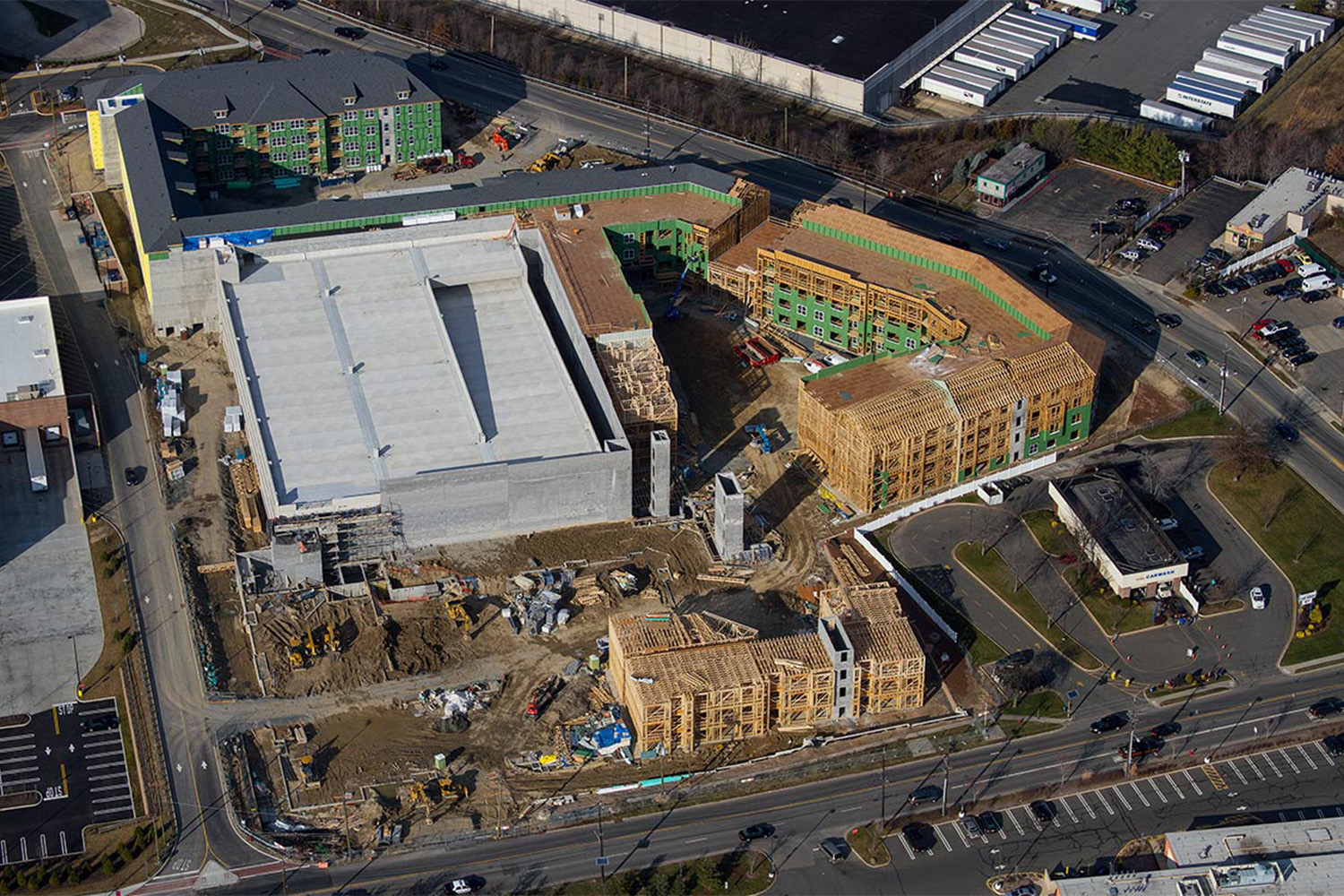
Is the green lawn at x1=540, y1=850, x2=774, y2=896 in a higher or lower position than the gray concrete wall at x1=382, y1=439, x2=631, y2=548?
lower

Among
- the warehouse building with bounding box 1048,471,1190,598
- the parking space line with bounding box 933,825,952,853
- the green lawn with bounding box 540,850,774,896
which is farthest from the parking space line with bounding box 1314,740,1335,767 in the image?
the green lawn with bounding box 540,850,774,896

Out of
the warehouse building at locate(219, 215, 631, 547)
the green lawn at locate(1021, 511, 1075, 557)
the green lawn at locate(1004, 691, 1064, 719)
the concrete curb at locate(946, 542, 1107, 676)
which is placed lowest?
the green lawn at locate(1004, 691, 1064, 719)

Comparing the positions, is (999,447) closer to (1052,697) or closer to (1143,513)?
(1143,513)

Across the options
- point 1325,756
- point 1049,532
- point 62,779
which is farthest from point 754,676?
point 62,779

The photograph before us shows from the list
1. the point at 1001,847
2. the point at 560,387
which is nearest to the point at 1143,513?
the point at 1001,847

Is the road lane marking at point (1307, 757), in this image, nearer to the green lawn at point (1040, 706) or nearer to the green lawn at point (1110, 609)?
the green lawn at point (1110, 609)

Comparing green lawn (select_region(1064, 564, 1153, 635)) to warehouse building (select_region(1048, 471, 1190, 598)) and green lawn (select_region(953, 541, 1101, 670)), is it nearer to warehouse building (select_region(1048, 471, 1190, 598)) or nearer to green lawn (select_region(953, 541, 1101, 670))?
warehouse building (select_region(1048, 471, 1190, 598))

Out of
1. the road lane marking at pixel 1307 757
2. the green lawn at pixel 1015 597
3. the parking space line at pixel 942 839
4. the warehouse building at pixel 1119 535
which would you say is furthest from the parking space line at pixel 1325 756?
the parking space line at pixel 942 839
